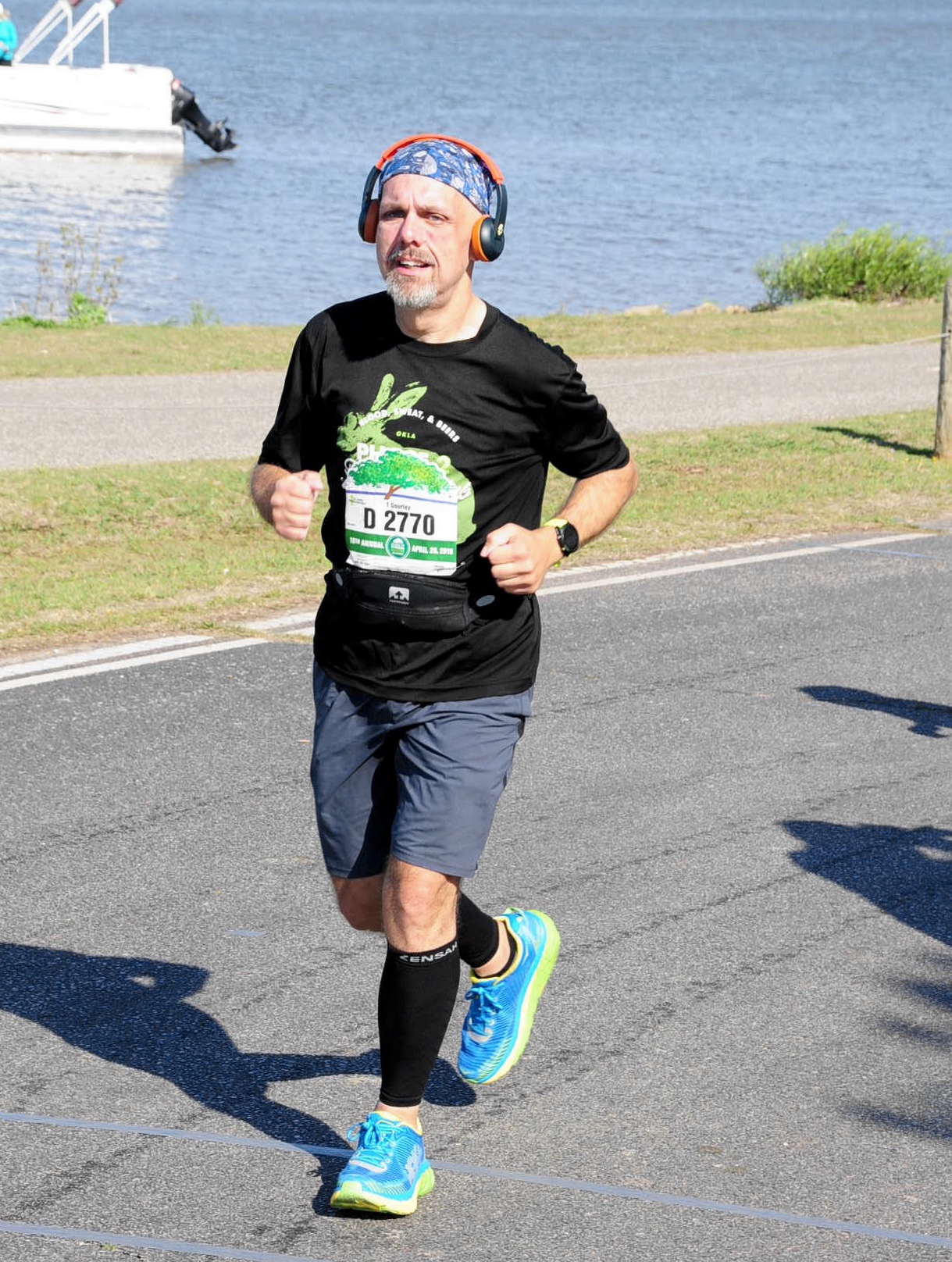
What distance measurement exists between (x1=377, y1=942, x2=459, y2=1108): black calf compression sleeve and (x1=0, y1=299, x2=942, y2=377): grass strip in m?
15.0

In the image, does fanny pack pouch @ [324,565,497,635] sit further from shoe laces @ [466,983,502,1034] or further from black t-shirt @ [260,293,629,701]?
shoe laces @ [466,983,502,1034]

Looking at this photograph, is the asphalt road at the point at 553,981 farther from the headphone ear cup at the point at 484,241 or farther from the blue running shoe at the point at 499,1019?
the headphone ear cup at the point at 484,241

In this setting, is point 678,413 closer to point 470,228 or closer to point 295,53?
point 470,228

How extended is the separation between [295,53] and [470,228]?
10742 centimetres

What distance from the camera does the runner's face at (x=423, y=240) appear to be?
3879 mm

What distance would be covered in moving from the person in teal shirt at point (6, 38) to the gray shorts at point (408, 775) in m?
51.8

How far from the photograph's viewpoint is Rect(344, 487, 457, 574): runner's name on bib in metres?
3.90

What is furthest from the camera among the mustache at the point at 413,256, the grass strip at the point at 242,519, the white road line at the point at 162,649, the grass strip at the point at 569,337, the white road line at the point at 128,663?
the grass strip at the point at 569,337

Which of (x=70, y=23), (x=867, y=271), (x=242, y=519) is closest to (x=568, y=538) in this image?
(x=242, y=519)

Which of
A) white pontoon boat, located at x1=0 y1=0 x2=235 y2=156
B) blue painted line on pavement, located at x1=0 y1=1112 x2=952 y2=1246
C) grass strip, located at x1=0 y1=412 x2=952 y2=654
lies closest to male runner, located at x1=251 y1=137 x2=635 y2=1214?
blue painted line on pavement, located at x1=0 y1=1112 x2=952 y2=1246

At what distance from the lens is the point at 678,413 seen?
1730 cm

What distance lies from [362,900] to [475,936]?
33 centimetres

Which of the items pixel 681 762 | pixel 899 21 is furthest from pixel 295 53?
pixel 681 762

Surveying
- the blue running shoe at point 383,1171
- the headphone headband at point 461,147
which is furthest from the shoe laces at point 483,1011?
the headphone headband at point 461,147
